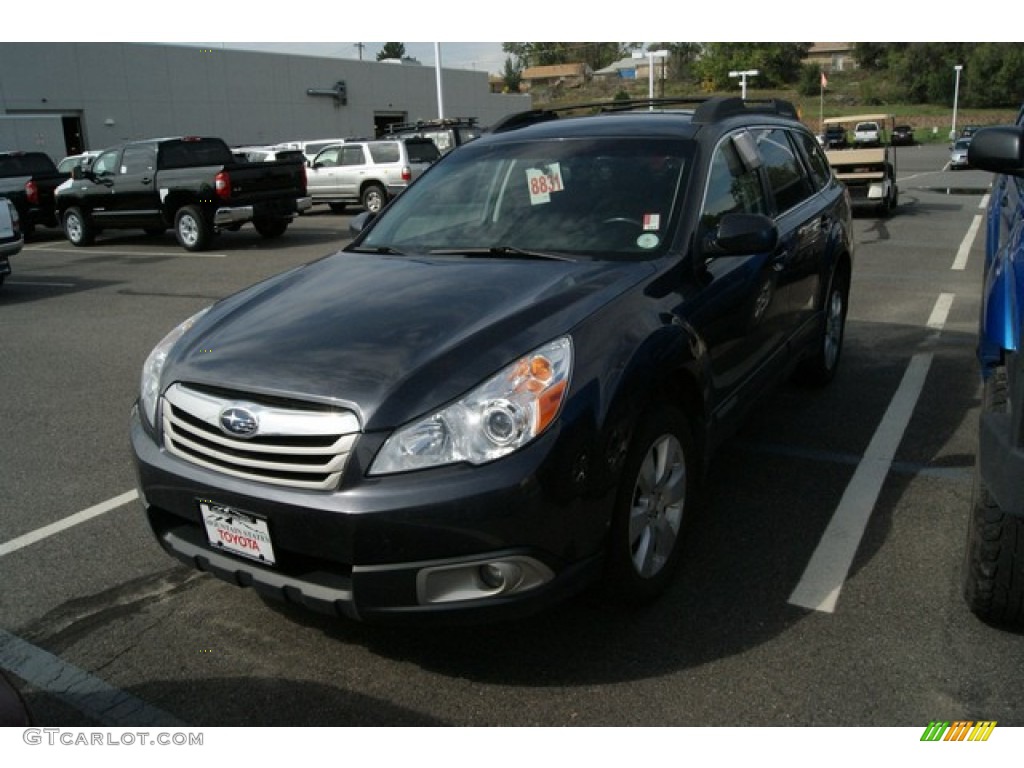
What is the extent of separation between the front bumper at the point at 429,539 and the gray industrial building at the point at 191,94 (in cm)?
2682

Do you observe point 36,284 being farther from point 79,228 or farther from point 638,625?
point 638,625

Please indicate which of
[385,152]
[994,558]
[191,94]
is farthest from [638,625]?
[191,94]

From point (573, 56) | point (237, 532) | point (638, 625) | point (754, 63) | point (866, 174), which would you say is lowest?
point (638, 625)

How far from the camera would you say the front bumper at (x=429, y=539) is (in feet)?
8.41

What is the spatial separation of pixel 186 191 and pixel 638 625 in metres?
14.2

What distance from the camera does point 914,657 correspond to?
295cm

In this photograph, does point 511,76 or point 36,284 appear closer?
point 36,284

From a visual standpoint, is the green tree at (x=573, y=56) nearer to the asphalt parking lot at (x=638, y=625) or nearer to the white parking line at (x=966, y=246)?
the white parking line at (x=966, y=246)

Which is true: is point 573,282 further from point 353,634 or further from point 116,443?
point 116,443

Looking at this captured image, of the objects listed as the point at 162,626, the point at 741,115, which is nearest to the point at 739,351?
the point at 741,115

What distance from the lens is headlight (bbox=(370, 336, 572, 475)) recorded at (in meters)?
2.61

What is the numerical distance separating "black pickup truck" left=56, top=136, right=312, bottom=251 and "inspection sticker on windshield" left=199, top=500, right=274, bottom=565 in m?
13.0

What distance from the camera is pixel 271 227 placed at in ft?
55.8
